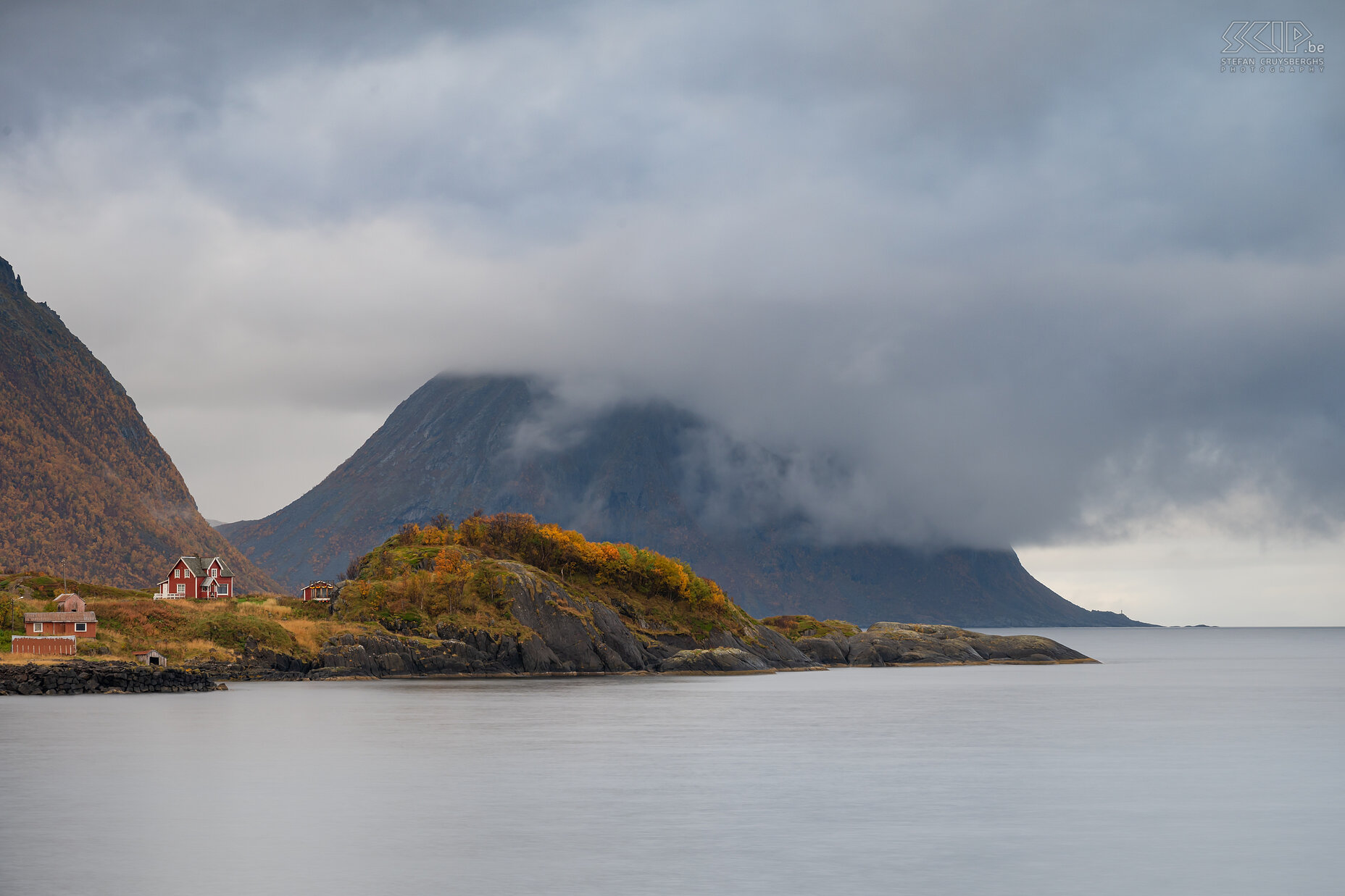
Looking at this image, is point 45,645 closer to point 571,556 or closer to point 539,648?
point 539,648

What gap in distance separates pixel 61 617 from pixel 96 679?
43.8ft

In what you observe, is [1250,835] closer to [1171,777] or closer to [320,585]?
[1171,777]

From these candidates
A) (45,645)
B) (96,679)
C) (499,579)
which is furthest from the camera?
(499,579)

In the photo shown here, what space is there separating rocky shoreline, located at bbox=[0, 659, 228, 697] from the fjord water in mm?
13666

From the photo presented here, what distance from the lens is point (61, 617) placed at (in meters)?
124

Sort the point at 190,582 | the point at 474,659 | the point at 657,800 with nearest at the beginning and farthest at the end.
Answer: the point at 657,800, the point at 474,659, the point at 190,582

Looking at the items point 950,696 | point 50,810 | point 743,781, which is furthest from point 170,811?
point 950,696

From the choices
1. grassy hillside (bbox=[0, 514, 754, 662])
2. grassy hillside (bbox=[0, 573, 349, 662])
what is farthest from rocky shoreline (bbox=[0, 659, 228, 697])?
grassy hillside (bbox=[0, 573, 349, 662])

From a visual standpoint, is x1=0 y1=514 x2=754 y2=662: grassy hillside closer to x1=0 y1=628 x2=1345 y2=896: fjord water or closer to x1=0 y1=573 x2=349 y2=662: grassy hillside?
x1=0 y1=573 x2=349 y2=662: grassy hillside

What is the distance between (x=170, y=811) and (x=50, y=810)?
Result: 13.8 feet

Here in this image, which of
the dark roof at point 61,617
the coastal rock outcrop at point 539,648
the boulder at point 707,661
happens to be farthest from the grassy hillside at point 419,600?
the boulder at point 707,661

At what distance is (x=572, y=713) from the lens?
92.3 metres

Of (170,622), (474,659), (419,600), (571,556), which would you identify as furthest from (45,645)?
(571,556)

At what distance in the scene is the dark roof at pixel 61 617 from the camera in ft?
399
